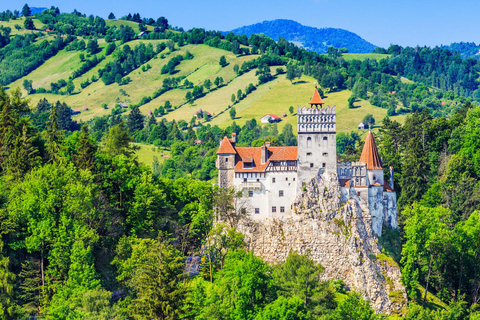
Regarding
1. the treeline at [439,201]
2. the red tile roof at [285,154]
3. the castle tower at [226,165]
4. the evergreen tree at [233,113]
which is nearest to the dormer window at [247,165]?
the castle tower at [226,165]

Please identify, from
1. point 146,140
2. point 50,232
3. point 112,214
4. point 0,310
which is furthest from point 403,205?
point 146,140

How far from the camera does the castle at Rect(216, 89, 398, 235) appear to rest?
254ft

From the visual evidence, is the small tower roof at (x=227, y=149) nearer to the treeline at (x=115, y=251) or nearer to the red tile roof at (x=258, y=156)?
the red tile roof at (x=258, y=156)

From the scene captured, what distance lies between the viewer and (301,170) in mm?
77750

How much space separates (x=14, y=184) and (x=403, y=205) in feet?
180

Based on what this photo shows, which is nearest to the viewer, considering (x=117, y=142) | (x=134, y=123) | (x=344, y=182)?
(x=344, y=182)

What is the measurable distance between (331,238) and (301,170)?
895 centimetres

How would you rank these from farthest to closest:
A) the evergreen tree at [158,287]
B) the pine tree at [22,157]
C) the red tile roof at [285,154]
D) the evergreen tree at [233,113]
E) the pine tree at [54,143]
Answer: the evergreen tree at [233,113] → the red tile roof at [285,154] → the pine tree at [54,143] → the pine tree at [22,157] → the evergreen tree at [158,287]

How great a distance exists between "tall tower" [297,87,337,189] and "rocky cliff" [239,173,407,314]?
126 cm

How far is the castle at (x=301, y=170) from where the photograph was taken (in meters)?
77.6

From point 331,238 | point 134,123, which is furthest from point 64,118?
point 331,238

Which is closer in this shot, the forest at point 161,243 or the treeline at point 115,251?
the treeline at point 115,251

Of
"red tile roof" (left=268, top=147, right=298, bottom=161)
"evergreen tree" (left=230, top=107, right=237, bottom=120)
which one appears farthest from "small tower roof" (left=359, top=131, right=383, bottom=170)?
"evergreen tree" (left=230, top=107, right=237, bottom=120)

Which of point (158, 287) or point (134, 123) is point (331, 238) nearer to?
point (158, 287)
